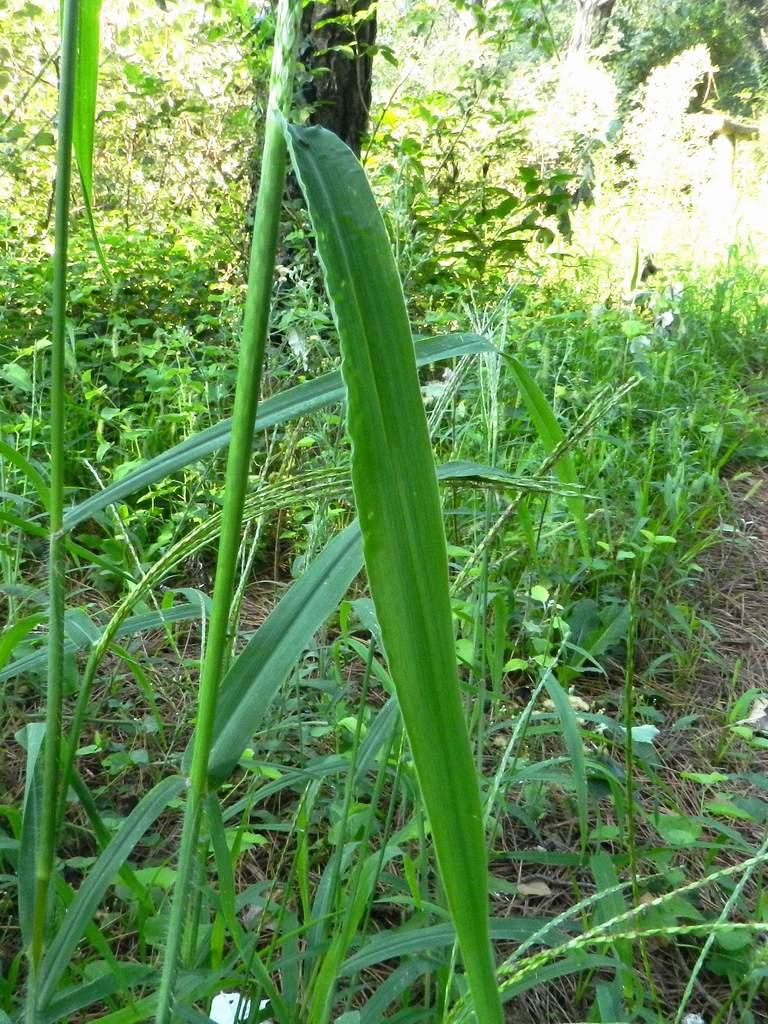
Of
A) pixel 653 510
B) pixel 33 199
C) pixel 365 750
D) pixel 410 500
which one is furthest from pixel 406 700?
pixel 33 199

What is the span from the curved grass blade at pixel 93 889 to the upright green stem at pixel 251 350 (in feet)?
0.62

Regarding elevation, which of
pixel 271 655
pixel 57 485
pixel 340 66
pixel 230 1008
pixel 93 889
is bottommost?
pixel 230 1008

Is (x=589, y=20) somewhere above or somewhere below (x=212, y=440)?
above

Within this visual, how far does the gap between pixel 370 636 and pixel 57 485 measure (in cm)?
90

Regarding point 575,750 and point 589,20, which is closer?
point 575,750

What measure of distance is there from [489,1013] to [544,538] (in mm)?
1495

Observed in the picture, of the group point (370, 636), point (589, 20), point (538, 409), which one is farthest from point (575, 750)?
point (589, 20)

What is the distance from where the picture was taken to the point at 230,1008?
807 millimetres

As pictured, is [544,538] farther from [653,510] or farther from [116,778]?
[116,778]

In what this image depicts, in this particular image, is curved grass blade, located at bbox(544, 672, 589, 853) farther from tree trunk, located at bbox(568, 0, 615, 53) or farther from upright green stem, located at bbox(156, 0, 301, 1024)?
tree trunk, located at bbox(568, 0, 615, 53)

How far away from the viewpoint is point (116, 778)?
46.7 inches

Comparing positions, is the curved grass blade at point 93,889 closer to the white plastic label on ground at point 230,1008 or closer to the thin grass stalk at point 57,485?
the thin grass stalk at point 57,485

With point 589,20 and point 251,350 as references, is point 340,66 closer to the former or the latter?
point 251,350

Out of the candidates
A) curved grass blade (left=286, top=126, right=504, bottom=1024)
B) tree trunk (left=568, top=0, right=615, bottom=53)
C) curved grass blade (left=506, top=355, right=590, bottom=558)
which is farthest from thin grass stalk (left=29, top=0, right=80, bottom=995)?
tree trunk (left=568, top=0, right=615, bottom=53)
